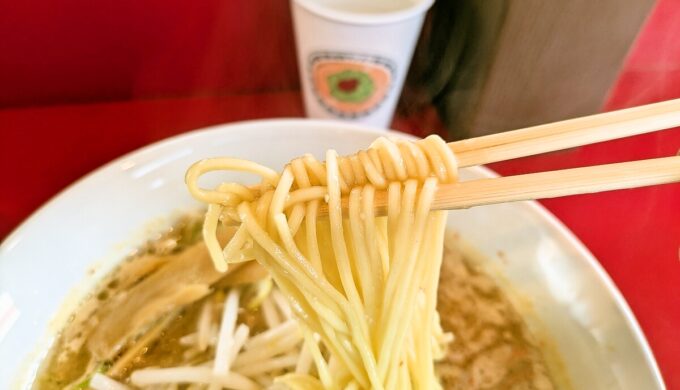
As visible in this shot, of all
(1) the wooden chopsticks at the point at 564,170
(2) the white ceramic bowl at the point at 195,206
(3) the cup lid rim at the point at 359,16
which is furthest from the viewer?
(3) the cup lid rim at the point at 359,16

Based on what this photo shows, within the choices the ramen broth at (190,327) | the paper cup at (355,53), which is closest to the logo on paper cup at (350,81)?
the paper cup at (355,53)

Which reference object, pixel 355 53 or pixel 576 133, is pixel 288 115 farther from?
pixel 576 133

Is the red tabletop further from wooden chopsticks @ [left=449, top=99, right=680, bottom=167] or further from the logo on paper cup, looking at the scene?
wooden chopsticks @ [left=449, top=99, right=680, bottom=167]

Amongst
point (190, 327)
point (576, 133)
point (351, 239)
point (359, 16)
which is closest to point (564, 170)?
point (576, 133)

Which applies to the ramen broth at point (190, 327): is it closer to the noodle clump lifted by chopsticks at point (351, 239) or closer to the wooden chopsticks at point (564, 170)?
the noodle clump lifted by chopsticks at point (351, 239)

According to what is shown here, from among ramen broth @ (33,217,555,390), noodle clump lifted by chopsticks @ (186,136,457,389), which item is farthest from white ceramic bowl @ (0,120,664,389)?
noodle clump lifted by chopsticks @ (186,136,457,389)

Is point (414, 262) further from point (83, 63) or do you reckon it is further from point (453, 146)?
point (83, 63)

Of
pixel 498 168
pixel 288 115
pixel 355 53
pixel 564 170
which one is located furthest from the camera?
pixel 288 115
